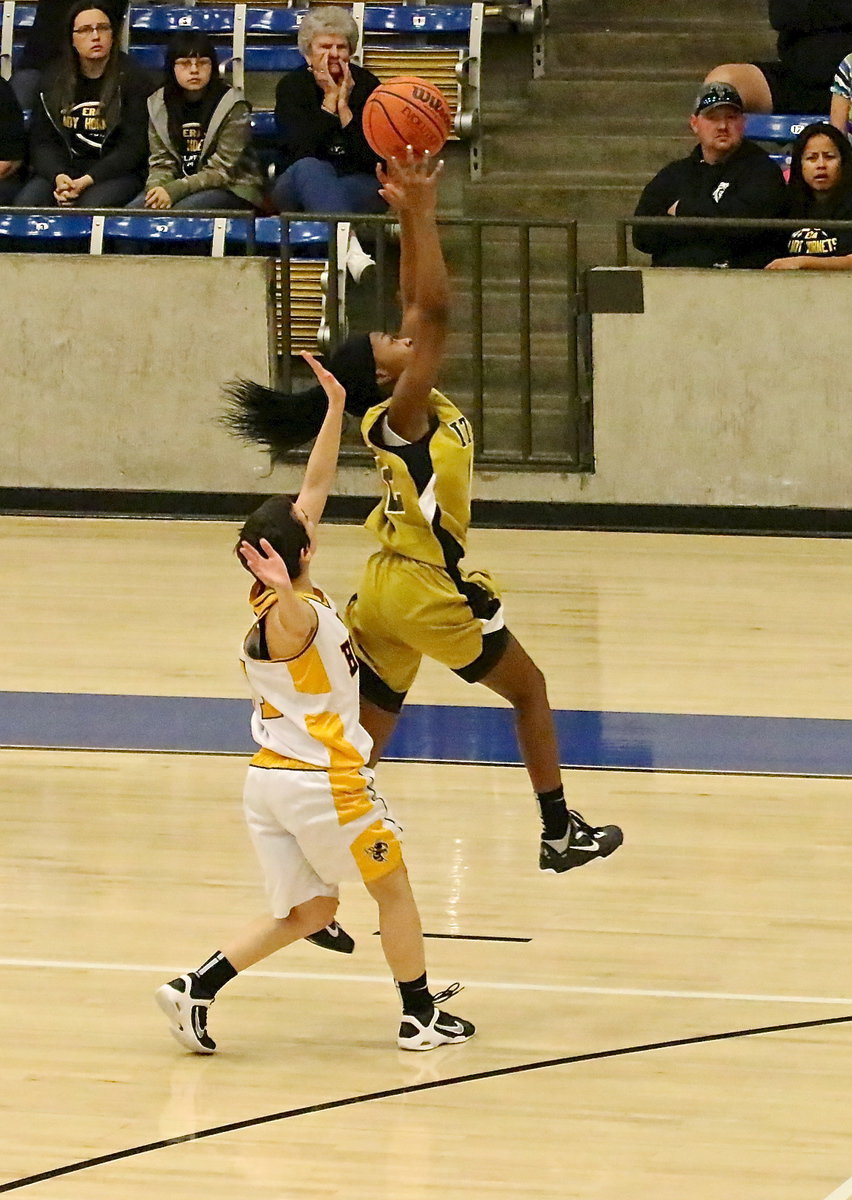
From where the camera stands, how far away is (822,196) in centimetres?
1024

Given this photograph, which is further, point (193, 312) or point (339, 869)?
point (193, 312)

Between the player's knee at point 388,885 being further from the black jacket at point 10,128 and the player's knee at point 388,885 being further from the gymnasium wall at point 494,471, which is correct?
the black jacket at point 10,128

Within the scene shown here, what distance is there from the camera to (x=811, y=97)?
11633 millimetres

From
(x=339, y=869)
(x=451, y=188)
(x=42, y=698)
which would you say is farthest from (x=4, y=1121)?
(x=451, y=188)

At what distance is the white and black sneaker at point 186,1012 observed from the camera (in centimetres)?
437

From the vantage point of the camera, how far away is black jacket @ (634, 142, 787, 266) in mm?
10312

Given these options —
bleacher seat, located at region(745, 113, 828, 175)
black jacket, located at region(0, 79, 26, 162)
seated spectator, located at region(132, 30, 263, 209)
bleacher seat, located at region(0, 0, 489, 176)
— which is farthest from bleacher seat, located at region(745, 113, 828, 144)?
black jacket, located at region(0, 79, 26, 162)

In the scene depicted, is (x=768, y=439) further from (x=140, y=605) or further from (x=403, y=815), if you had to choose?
(x=403, y=815)

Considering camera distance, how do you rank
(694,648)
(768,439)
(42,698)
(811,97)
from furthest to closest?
(811,97) < (768,439) < (694,648) < (42,698)

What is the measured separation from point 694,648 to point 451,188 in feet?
16.2

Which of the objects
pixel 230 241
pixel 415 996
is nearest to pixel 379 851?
pixel 415 996

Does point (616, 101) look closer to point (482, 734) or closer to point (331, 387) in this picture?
point (482, 734)

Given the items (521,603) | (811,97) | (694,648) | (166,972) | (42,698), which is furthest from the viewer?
(811,97)

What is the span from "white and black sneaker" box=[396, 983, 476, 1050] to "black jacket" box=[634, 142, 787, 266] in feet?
21.4
